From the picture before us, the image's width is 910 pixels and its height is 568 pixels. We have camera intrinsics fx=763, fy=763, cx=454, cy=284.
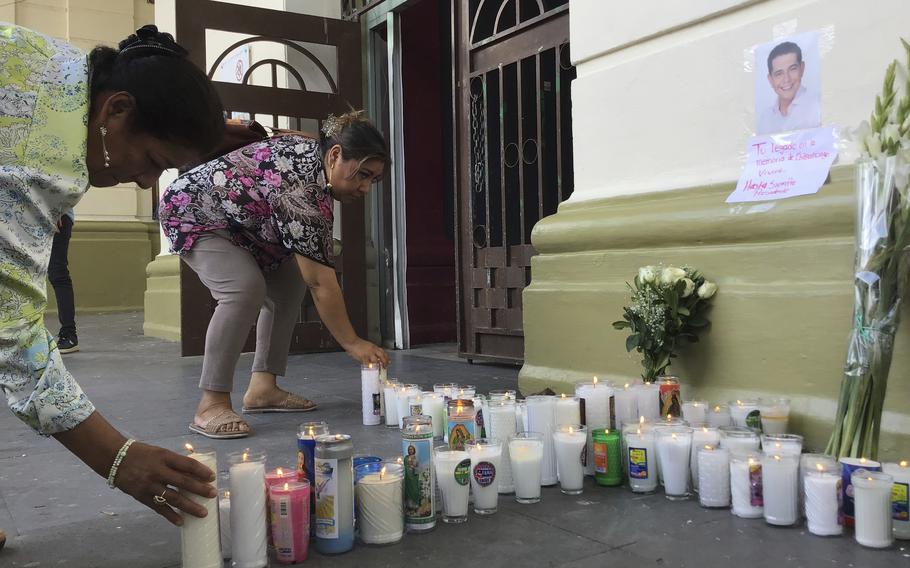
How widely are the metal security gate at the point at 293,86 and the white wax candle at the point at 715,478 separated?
411 centimetres

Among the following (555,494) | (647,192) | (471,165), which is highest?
(471,165)

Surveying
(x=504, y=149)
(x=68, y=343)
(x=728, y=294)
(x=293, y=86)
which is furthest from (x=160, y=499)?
(x=68, y=343)

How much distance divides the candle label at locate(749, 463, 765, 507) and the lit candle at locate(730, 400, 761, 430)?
47cm

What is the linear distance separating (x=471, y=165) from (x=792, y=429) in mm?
2899

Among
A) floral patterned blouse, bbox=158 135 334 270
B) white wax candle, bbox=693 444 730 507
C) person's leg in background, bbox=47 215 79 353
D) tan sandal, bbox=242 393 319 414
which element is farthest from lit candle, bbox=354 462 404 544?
person's leg in background, bbox=47 215 79 353

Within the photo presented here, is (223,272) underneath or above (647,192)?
underneath

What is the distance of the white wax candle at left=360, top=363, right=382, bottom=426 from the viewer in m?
3.01

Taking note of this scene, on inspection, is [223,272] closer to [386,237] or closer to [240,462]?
[240,462]

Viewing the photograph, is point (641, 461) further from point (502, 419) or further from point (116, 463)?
point (116, 463)

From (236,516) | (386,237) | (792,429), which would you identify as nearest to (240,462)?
(236,516)

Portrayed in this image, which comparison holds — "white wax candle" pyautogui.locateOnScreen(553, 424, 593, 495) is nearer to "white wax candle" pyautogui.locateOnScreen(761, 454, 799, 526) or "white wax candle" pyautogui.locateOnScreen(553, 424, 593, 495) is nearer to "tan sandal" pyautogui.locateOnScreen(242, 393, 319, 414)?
"white wax candle" pyautogui.locateOnScreen(761, 454, 799, 526)

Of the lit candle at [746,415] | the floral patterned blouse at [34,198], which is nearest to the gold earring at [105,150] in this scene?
the floral patterned blouse at [34,198]

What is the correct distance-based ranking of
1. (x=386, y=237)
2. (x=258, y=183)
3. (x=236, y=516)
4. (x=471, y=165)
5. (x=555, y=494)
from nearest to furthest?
1. (x=236, y=516)
2. (x=555, y=494)
3. (x=258, y=183)
4. (x=471, y=165)
5. (x=386, y=237)

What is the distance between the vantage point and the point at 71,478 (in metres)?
2.34
